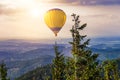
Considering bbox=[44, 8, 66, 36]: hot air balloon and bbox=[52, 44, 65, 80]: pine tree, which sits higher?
bbox=[44, 8, 66, 36]: hot air balloon

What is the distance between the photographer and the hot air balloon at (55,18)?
559 feet

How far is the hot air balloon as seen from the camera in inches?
6703

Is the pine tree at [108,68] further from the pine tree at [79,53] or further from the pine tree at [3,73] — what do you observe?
the pine tree at [79,53]

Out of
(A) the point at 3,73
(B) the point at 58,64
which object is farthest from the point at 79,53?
(A) the point at 3,73

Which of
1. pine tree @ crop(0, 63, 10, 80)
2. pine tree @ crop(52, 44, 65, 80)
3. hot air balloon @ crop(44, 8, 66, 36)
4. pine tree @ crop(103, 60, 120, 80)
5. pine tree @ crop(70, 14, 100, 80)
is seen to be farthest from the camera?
hot air balloon @ crop(44, 8, 66, 36)

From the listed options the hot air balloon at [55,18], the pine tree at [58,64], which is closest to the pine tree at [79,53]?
the pine tree at [58,64]

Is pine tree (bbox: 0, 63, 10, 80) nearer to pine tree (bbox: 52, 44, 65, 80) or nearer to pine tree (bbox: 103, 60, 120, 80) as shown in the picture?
pine tree (bbox: 52, 44, 65, 80)

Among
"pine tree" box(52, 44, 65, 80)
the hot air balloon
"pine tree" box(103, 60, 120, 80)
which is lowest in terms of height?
"pine tree" box(103, 60, 120, 80)

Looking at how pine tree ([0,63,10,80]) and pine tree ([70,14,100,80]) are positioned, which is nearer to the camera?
pine tree ([70,14,100,80])

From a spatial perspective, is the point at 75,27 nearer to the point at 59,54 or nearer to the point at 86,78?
the point at 86,78

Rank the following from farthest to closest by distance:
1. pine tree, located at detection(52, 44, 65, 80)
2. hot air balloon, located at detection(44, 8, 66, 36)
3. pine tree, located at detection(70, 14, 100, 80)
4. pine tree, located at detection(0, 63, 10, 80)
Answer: hot air balloon, located at detection(44, 8, 66, 36)
pine tree, located at detection(0, 63, 10, 80)
pine tree, located at detection(52, 44, 65, 80)
pine tree, located at detection(70, 14, 100, 80)

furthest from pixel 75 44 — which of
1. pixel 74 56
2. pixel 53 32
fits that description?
pixel 53 32

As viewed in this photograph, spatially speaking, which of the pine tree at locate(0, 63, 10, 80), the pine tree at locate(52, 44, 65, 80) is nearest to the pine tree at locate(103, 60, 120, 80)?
the pine tree at locate(52, 44, 65, 80)

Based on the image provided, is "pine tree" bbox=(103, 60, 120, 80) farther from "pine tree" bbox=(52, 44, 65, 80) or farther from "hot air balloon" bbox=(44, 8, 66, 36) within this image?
"hot air balloon" bbox=(44, 8, 66, 36)
